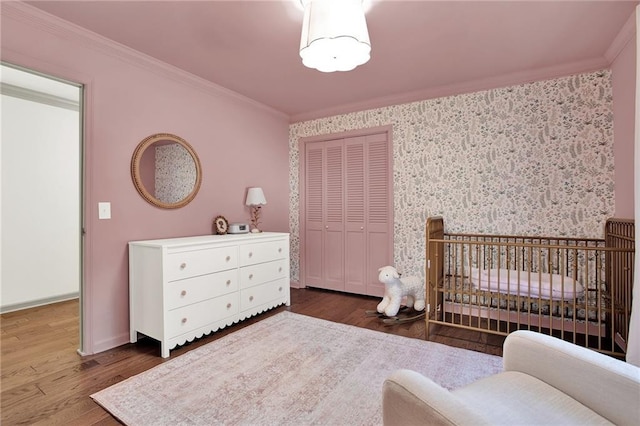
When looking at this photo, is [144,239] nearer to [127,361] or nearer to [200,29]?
[127,361]

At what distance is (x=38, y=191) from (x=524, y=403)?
4621 mm

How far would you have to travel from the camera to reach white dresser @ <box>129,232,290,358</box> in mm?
2230

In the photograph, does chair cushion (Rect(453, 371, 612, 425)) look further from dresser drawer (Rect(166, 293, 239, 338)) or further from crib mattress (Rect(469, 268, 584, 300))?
dresser drawer (Rect(166, 293, 239, 338))

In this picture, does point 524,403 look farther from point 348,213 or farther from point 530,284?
point 348,213

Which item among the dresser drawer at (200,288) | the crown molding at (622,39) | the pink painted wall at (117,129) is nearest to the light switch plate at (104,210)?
the pink painted wall at (117,129)

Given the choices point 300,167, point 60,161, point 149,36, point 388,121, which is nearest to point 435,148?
point 388,121

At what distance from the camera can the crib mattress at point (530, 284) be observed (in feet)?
7.36

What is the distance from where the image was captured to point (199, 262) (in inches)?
95.8

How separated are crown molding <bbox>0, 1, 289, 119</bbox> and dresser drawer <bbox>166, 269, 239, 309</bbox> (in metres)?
1.81

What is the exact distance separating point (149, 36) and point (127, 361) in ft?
7.69

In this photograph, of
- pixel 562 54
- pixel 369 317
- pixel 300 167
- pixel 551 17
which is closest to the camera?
pixel 551 17

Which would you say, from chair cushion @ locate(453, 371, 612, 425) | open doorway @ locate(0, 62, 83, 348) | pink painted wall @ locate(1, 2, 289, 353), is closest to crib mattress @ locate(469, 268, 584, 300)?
Result: chair cushion @ locate(453, 371, 612, 425)

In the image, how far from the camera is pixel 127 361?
214 cm

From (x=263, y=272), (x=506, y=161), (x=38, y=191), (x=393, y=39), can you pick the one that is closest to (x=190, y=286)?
(x=263, y=272)
